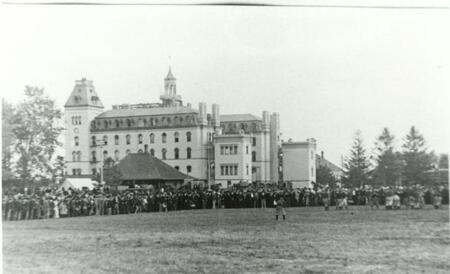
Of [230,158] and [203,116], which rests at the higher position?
[203,116]

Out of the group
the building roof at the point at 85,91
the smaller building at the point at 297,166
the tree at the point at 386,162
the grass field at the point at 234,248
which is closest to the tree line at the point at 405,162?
the tree at the point at 386,162

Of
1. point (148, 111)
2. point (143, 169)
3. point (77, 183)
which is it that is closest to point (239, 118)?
point (148, 111)

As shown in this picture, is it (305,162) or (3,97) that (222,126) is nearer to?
(305,162)

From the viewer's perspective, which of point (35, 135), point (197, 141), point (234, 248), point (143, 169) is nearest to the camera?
point (234, 248)

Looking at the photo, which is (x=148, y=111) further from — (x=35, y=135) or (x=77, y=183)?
(x=35, y=135)

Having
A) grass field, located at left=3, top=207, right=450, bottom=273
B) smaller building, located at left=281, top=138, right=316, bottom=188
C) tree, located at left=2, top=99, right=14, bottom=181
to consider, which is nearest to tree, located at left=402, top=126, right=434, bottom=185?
grass field, located at left=3, top=207, right=450, bottom=273

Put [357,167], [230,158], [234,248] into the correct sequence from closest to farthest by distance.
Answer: [234,248] → [357,167] → [230,158]

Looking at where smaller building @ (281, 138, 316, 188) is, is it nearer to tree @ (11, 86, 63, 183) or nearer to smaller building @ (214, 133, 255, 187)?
smaller building @ (214, 133, 255, 187)
